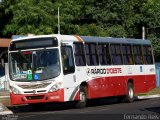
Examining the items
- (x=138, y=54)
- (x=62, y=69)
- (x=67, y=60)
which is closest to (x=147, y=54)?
(x=138, y=54)

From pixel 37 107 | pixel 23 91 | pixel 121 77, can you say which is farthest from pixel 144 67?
pixel 23 91

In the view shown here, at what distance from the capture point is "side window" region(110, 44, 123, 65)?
27834 mm

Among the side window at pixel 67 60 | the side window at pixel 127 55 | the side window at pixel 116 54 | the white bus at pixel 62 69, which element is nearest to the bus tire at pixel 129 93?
the side window at pixel 127 55

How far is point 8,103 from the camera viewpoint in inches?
1136

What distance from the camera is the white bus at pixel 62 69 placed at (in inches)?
903

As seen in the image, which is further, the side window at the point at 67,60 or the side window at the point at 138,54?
the side window at the point at 138,54

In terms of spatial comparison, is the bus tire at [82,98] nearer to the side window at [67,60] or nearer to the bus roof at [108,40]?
the side window at [67,60]

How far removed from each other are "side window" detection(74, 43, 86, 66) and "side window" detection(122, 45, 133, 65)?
4.49 metres

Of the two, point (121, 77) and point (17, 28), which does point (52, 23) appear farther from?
point (121, 77)

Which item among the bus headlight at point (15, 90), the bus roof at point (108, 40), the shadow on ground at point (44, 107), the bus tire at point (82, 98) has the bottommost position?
the shadow on ground at point (44, 107)

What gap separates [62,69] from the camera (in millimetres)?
22984

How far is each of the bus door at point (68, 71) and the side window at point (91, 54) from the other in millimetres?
1655

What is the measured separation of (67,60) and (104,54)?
393 centimetres

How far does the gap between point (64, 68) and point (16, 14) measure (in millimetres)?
26928
